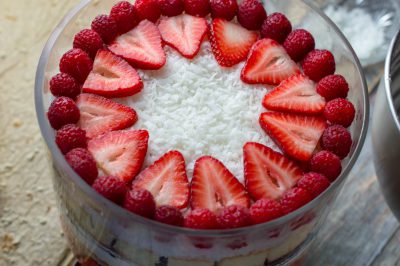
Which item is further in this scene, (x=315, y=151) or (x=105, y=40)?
(x=105, y=40)

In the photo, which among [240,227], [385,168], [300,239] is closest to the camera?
[240,227]

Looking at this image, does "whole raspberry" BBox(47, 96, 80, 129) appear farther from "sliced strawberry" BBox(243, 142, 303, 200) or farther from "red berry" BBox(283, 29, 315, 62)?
"red berry" BBox(283, 29, 315, 62)

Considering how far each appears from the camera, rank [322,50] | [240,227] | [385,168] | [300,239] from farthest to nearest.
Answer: [385,168], [322,50], [300,239], [240,227]

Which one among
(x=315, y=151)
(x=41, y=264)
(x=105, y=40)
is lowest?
(x=41, y=264)

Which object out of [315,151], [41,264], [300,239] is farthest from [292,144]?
A: [41,264]

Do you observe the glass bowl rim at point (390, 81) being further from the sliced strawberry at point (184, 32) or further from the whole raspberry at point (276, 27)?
the sliced strawberry at point (184, 32)

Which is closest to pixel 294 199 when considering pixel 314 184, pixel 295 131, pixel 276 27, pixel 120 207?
pixel 314 184

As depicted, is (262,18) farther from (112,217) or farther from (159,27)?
(112,217)
